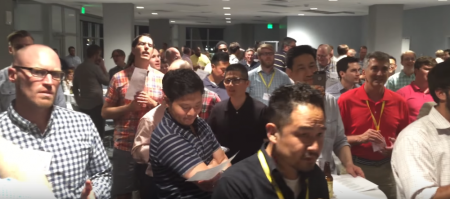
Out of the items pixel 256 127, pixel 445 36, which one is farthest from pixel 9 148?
pixel 445 36

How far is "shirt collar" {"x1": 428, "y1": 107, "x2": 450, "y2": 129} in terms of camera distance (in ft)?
6.41

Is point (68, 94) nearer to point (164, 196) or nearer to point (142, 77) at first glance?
point (142, 77)

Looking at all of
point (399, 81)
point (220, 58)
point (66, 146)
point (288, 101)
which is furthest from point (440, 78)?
point (399, 81)

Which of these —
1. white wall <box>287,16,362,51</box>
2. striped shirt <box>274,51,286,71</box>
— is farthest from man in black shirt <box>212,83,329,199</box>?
white wall <box>287,16,362,51</box>

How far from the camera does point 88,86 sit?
230 inches

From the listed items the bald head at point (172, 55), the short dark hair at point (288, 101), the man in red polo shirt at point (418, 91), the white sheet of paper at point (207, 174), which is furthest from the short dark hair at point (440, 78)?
the bald head at point (172, 55)

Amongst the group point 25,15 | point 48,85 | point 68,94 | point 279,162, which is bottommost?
point 68,94

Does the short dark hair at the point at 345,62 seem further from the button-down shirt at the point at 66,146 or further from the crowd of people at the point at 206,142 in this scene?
the button-down shirt at the point at 66,146

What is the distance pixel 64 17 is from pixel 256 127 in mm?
12533

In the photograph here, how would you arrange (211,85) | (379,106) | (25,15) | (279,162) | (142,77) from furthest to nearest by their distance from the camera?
(25,15) → (211,85) → (379,106) → (142,77) → (279,162)

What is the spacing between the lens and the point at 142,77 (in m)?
3.06

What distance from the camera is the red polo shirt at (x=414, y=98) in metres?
4.12

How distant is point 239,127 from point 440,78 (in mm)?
1399

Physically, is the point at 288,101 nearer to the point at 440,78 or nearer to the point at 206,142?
the point at 206,142
